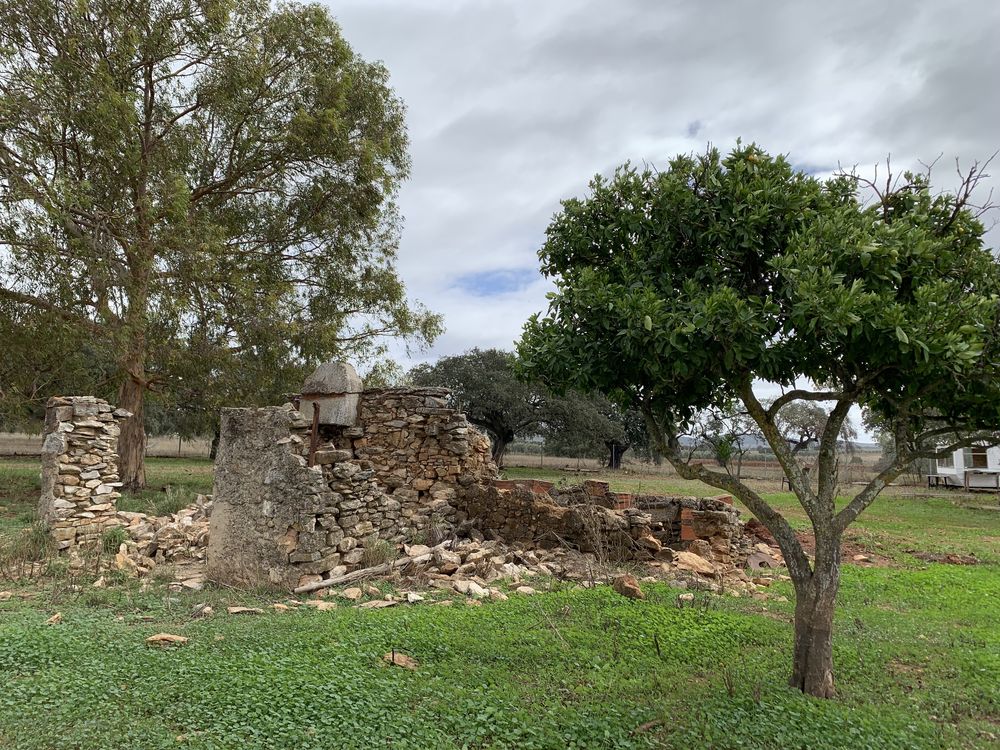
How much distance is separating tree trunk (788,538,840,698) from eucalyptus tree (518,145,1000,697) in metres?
0.01

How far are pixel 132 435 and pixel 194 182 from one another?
7.17 metres

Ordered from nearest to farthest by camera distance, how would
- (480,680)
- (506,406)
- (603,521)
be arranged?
(480,680) → (603,521) → (506,406)

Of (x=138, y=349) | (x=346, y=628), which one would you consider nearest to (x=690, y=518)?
(x=346, y=628)

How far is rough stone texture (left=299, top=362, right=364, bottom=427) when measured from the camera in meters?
11.4

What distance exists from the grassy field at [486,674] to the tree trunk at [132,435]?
9.43 meters

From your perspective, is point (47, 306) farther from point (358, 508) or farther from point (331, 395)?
point (358, 508)

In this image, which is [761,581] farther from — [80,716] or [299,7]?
[299,7]

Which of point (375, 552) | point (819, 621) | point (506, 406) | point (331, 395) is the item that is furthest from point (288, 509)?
point (506, 406)

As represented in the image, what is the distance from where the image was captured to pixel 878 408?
5164 mm

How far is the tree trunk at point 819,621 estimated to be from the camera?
473cm

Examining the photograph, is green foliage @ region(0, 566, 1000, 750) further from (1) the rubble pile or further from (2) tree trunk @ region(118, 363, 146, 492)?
(2) tree trunk @ region(118, 363, 146, 492)

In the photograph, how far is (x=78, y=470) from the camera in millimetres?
11219

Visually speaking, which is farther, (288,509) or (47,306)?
(47,306)

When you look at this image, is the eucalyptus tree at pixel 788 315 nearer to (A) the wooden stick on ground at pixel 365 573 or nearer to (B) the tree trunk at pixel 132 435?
(A) the wooden stick on ground at pixel 365 573
